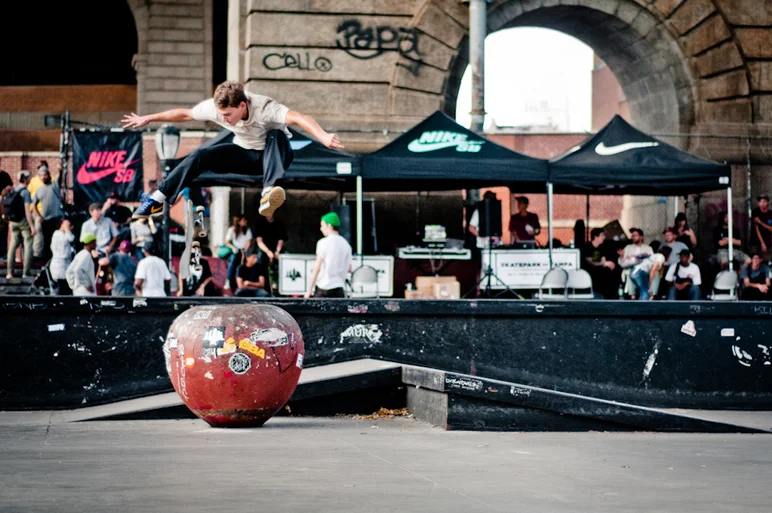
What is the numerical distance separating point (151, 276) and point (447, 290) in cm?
565

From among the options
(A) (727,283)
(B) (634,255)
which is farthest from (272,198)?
(B) (634,255)

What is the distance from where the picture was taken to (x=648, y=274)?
63.3 ft

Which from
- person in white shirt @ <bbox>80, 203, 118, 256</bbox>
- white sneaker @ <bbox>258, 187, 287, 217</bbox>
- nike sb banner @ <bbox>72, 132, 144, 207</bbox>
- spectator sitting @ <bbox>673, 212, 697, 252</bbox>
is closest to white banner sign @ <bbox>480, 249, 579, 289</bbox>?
spectator sitting @ <bbox>673, 212, 697, 252</bbox>

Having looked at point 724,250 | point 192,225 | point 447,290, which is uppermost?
point 192,225

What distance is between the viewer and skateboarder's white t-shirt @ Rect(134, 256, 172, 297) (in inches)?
635

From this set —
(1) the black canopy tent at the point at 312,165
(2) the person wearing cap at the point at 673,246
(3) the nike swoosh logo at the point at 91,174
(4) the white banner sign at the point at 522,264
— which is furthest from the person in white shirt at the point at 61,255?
(2) the person wearing cap at the point at 673,246

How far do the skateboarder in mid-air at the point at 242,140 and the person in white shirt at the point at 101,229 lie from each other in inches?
299

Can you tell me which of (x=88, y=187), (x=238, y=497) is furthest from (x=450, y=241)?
(x=238, y=497)

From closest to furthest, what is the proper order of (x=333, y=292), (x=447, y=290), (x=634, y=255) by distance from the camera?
1. (x=333, y=292)
2. (x=634, y=255)
3. (x=447, y=290)

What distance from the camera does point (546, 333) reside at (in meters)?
12.4

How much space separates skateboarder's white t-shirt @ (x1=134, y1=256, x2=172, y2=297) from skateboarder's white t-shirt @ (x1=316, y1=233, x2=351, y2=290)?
2840 mm

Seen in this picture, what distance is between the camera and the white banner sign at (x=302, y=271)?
18828 millimetres

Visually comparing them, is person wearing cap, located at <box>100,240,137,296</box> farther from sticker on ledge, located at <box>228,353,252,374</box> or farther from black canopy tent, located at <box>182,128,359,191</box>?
sticker on ledge, located at <box>228,353,252,374</box>

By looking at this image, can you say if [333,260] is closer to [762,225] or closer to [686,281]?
[686,281]
